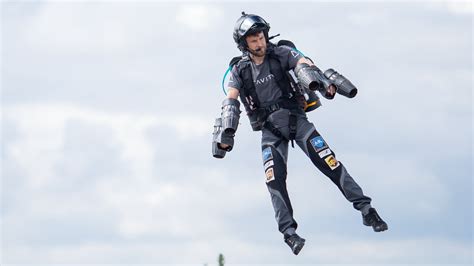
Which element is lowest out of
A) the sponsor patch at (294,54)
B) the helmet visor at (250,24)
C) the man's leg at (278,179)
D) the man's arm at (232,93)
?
the man's leg at (278,179)

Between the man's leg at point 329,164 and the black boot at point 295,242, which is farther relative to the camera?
the man's leg at point 329,164

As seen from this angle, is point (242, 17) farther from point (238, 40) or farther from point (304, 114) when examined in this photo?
point (304, 114)

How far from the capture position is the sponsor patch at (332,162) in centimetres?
2209

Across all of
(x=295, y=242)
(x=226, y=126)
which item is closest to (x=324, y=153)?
(x=295, y=242)

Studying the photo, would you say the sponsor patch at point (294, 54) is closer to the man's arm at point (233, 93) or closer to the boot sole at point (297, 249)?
the man's arm at point (233, 93)

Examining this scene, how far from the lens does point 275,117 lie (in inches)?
873

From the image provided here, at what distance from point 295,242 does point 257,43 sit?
3093 mm

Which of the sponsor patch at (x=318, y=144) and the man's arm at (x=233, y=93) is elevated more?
the man's arm at (x=233, y=93)

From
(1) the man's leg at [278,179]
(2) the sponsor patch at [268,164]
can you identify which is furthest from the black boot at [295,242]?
(2) the sponsor patch at [268,164]

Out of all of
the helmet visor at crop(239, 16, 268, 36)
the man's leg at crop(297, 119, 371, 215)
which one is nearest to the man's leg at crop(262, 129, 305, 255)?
the man's leg at crop(297, 119, 371, 215)

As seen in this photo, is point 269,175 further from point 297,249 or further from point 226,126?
point 297,249

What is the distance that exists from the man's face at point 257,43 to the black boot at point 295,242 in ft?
9.41

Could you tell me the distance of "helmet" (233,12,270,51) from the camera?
71.4ft

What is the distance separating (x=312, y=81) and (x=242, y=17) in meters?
1.57
